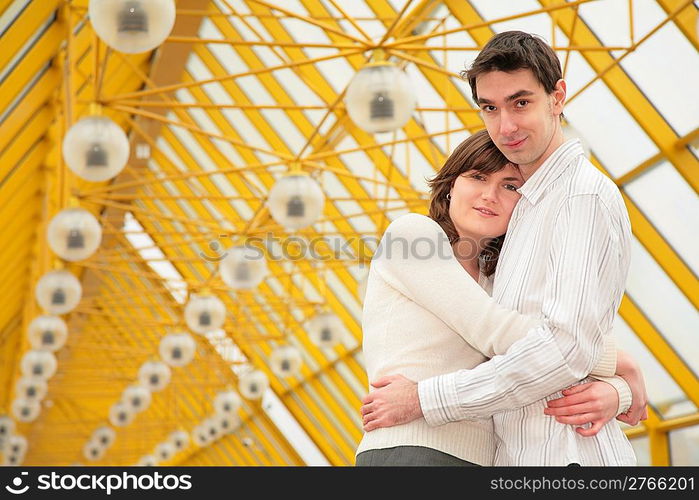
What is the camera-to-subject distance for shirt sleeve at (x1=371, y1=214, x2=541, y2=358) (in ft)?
8.41

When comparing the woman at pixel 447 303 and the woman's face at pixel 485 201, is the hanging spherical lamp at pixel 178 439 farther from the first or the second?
the woman's face at pixel 485 201

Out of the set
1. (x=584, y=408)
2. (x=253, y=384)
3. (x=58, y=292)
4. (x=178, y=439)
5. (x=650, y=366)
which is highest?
(x=178, y=439)

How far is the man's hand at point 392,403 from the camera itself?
257 cm

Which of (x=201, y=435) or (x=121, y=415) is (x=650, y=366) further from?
(x=201, y=435)

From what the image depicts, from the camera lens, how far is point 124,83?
52.6 ft

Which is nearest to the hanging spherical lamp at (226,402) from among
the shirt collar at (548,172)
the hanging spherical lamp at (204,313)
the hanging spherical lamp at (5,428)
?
the hanging spherical lamp at (5,428)

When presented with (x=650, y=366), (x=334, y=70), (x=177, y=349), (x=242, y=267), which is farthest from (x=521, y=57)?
(x=334, y=70)

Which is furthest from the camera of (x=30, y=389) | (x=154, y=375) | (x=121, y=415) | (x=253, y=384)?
(x=121, y=415)

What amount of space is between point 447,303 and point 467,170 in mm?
432

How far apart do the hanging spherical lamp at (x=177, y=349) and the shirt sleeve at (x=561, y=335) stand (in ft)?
35.8

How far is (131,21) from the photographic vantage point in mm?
5543
